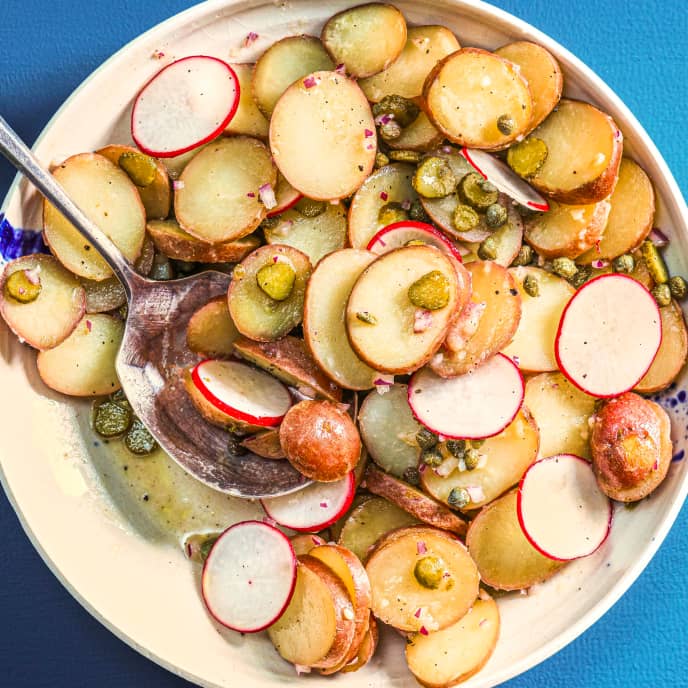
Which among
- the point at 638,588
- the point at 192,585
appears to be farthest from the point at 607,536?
the point at 192,585

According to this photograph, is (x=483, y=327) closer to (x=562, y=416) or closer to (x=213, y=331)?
(x=562, y=416)

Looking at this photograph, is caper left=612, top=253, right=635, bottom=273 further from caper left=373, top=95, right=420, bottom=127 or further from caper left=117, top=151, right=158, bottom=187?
caper left=117, top=151, right=158, bottom=187

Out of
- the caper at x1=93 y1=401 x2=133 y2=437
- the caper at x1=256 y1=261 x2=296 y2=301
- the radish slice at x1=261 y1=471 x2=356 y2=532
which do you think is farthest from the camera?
the caper at x1=93 y1=401 x2=133 y2=437

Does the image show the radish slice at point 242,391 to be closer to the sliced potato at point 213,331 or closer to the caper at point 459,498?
the sliced potato at point 213,331

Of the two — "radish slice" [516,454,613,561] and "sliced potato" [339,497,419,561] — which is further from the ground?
"radish slice" [516,454,613,561]

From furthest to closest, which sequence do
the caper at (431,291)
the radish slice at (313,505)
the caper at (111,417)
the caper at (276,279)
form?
the caper at (111,417), the radish slice at (313,505), the caper at (276,279), the caper at (431,291)

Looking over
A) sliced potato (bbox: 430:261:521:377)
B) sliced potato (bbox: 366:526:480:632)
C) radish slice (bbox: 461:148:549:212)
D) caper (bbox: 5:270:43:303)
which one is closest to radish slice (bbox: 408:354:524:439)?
sliced potato (bbox: 430:261:521:377)

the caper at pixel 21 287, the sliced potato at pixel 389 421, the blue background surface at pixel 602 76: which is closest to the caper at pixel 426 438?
the sliced potato at pixel 389 421
